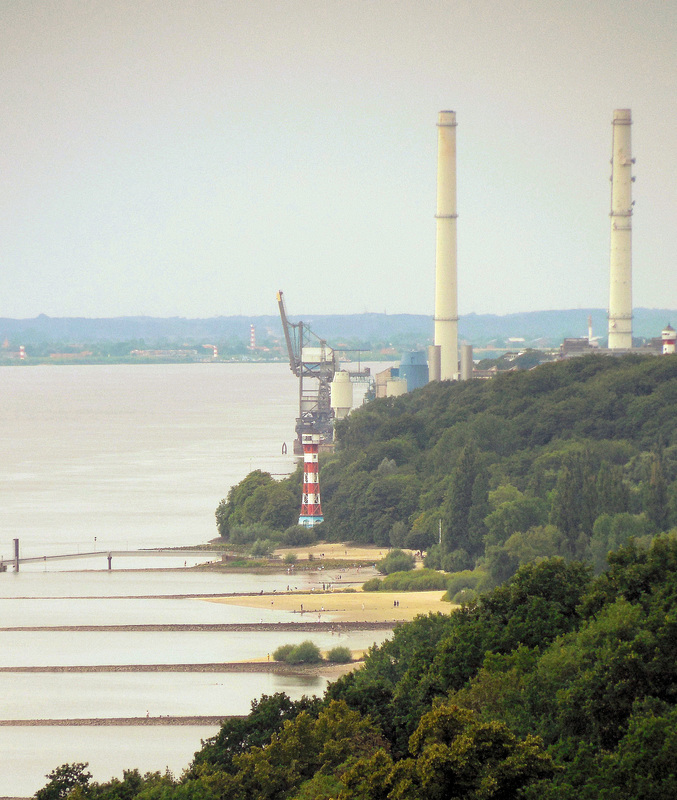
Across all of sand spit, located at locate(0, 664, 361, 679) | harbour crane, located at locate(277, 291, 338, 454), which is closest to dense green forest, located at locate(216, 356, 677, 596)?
sand spit, located at locate(0, 664, 361, 679)

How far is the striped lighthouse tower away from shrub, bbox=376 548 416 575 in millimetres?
5175

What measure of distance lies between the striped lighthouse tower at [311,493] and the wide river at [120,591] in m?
2.47

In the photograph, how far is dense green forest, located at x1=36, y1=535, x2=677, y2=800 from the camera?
869cm

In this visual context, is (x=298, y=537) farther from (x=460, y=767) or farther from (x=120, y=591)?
(x=460, y=767)

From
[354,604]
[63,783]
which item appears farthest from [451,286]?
[63,783]

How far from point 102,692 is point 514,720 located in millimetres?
10373

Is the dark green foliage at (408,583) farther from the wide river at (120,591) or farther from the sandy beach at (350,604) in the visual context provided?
the wide river at (120,591)

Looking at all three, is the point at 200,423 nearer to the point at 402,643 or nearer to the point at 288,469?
the point at 288,469

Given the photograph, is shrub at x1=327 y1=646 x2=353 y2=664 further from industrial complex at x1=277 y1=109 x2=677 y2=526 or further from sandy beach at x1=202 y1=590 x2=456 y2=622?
industrial complex at x1=277 y1=109 x2=677 y2=526

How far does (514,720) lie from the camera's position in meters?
10.8

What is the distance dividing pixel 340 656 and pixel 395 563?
8679 mm

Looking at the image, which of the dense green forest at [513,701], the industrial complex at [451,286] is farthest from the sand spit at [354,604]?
the industrial complex at [451,286]

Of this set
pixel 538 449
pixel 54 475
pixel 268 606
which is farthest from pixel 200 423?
pixel 268 606

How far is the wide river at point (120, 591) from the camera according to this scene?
17891 mm
